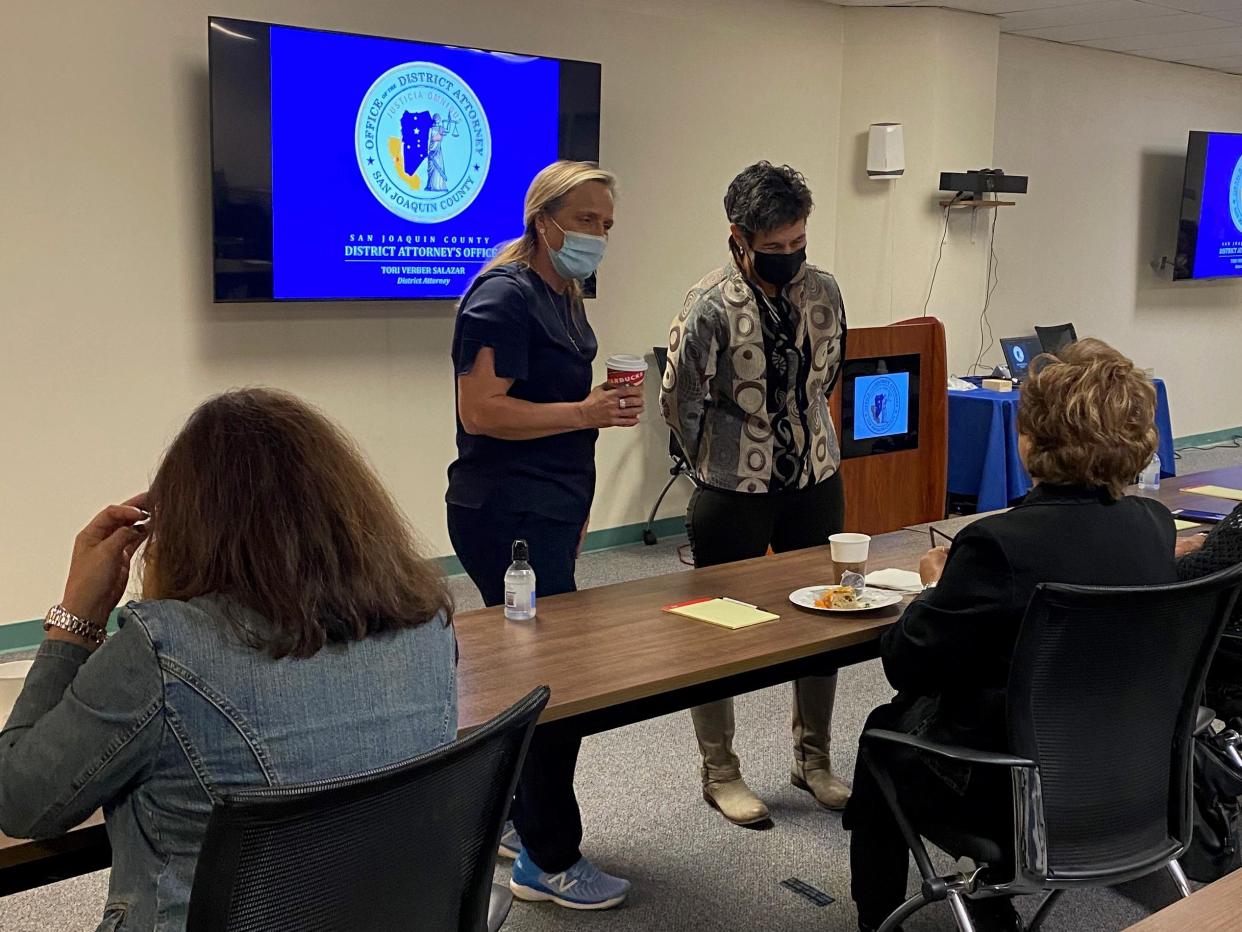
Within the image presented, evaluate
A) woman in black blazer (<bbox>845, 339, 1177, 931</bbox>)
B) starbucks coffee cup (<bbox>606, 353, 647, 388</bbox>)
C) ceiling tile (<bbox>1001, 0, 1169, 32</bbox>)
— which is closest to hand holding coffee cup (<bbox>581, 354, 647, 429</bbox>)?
starbucks coffee cup (<bbox>606, 353, 647, 388</bbox>)

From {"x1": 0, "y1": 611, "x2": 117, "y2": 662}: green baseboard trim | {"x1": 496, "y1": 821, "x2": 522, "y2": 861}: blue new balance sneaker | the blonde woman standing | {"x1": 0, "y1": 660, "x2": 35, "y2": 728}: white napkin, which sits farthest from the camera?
{"x1": 0, "y1": 611, "x2": 117, "y2": 662}: green baseboard trim

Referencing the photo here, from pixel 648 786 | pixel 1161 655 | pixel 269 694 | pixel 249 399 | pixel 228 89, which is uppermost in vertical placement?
pixel 228 89

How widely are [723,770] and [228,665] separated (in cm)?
201

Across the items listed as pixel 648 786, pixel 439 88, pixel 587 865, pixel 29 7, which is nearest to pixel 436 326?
pixel 439 88

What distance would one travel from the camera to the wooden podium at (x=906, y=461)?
5.22 m

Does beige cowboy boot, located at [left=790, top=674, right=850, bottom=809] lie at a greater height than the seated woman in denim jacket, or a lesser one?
lesser

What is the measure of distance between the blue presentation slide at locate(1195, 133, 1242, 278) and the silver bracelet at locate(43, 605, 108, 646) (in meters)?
8.16

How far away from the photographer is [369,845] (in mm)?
1278

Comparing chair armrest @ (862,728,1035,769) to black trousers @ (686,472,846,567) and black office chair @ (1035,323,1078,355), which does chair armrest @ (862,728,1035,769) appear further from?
black office chair @ (1035,323,1078,355)

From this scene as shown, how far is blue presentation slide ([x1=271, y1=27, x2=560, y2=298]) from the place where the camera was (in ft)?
14.8

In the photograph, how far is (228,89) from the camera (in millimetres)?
4285

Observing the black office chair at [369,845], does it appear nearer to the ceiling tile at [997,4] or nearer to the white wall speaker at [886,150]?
the white wall speaker at [886,150]

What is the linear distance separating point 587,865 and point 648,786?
595 mm

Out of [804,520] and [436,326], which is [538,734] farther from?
[436,326]
